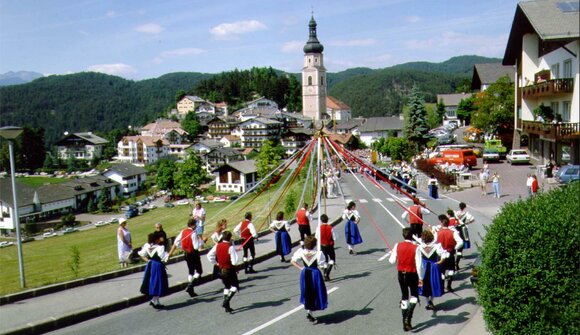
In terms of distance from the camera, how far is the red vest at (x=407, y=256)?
9695mm

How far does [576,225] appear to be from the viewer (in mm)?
6863

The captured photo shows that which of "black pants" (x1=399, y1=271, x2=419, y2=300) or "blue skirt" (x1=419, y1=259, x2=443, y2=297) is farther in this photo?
"blue skirt" (x1=419, y1=259, x2=443, y2=297)

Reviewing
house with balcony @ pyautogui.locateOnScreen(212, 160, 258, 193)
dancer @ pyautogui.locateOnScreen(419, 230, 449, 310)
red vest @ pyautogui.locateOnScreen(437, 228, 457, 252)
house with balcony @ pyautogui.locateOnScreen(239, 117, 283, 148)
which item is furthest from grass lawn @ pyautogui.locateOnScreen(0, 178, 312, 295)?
house with balcony @ pyautogui.locateOnScreen(239, 117, 283, 148)

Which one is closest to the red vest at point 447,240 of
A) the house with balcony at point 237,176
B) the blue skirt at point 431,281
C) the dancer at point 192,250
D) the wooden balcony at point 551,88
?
the blue skirt at point 431,281

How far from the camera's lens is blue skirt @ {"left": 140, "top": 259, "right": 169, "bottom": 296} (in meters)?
11.0

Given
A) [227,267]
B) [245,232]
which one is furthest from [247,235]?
[227,267]

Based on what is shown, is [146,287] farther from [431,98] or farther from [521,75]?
[431,98]

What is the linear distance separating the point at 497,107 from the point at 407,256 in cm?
3939

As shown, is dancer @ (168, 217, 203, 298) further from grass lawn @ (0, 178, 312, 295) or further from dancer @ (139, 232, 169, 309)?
grass lawn @ (0, 178, 312, 295)

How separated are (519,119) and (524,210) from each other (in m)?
36.9

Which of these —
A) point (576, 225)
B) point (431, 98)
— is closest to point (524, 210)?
point (576, 225)

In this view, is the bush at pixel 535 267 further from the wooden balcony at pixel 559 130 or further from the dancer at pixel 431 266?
the wooden balcony at pixel 559 130

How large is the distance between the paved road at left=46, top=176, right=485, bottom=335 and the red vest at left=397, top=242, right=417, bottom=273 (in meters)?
1.14

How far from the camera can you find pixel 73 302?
1132 cm
